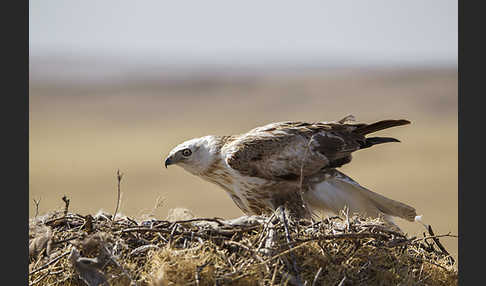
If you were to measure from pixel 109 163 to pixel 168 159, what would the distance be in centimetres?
2916

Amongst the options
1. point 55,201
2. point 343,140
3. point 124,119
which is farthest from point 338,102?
point 343,140

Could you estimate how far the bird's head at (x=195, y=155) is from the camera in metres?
6.97

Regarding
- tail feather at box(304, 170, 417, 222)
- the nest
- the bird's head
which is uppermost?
the bird's head

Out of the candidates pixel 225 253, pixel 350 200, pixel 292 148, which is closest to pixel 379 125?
pixel 350 200

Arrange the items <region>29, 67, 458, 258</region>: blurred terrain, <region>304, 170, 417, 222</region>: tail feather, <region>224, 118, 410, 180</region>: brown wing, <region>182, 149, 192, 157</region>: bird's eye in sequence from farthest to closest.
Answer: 1. <region>29, 67, 458, 258</region>: blurred terrain
2. <region>182, 149, 192, 157</region>: bird's eye
3. <region>304, 170, 417, 222</region>: tail feather
4. <region>224, 118, 410, 180</region>: brown wing

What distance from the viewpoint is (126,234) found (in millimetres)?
5227

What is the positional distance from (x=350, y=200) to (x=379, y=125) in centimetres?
86

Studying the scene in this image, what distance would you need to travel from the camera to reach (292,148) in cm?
679

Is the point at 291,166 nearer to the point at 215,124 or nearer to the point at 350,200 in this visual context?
the point at 350,200

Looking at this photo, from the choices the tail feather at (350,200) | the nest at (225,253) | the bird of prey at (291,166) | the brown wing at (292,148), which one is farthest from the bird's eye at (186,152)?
the nest at (225,253)

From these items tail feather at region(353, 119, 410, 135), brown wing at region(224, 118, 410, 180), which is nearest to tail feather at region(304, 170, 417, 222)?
brown wing at region(224, 118, 410, 180)

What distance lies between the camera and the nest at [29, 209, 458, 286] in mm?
4648

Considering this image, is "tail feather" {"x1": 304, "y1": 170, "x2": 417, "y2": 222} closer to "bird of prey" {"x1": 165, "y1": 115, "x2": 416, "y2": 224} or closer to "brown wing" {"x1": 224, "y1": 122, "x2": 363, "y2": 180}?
"bird of prey" {"x1": 165, "y1": 115, "x2": 416, "y2": 224}

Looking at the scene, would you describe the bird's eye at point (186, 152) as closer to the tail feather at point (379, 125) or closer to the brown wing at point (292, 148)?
the brown wing at point (292, 148)
